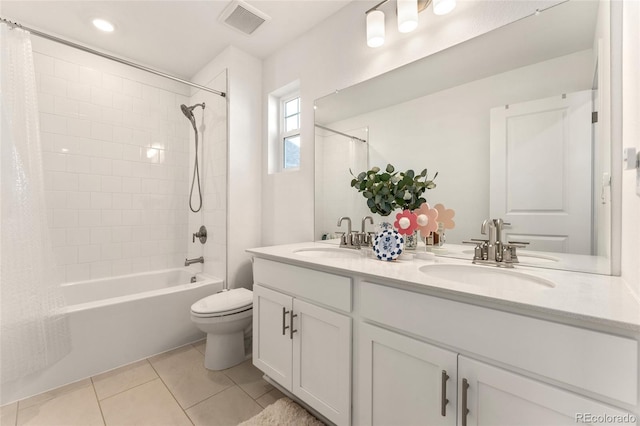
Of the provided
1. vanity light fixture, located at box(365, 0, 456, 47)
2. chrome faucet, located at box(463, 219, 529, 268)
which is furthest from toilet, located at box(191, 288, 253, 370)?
vanity light fixture, located at box(365, 0, 456, 47)

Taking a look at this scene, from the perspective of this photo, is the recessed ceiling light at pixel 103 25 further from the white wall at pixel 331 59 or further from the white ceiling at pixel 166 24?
the white wall at pixel 331 59

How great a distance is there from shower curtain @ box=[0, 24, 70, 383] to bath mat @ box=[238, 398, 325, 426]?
4.19ft

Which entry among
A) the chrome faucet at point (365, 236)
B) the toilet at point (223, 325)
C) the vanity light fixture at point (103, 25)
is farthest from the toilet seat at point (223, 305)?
the vanity light fixture at point (103, 25)

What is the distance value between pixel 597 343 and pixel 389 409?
0.68 metres

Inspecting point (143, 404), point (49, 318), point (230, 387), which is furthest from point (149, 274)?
point (230, 387)

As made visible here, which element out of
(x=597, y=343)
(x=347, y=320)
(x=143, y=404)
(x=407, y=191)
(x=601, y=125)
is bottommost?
(x=143, y=404)

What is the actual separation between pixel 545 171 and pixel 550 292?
23.2 inches

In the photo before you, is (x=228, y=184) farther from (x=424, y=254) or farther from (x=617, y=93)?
(x=617, y=93)

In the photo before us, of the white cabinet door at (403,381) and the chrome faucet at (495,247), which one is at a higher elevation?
the chrome faucet at (495,247)

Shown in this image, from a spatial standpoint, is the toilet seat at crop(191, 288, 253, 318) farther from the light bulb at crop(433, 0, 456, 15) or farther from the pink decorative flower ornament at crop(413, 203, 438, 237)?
the light bulb at crop(433, 0, 456, 15)

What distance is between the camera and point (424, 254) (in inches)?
52.5

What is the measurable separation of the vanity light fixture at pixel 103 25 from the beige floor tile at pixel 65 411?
2.52 meters

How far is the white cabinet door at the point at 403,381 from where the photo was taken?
831 millimetres

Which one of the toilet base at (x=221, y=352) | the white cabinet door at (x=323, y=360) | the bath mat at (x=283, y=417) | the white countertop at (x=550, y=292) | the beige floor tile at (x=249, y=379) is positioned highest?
the white countertop at (x=550, y=292)
